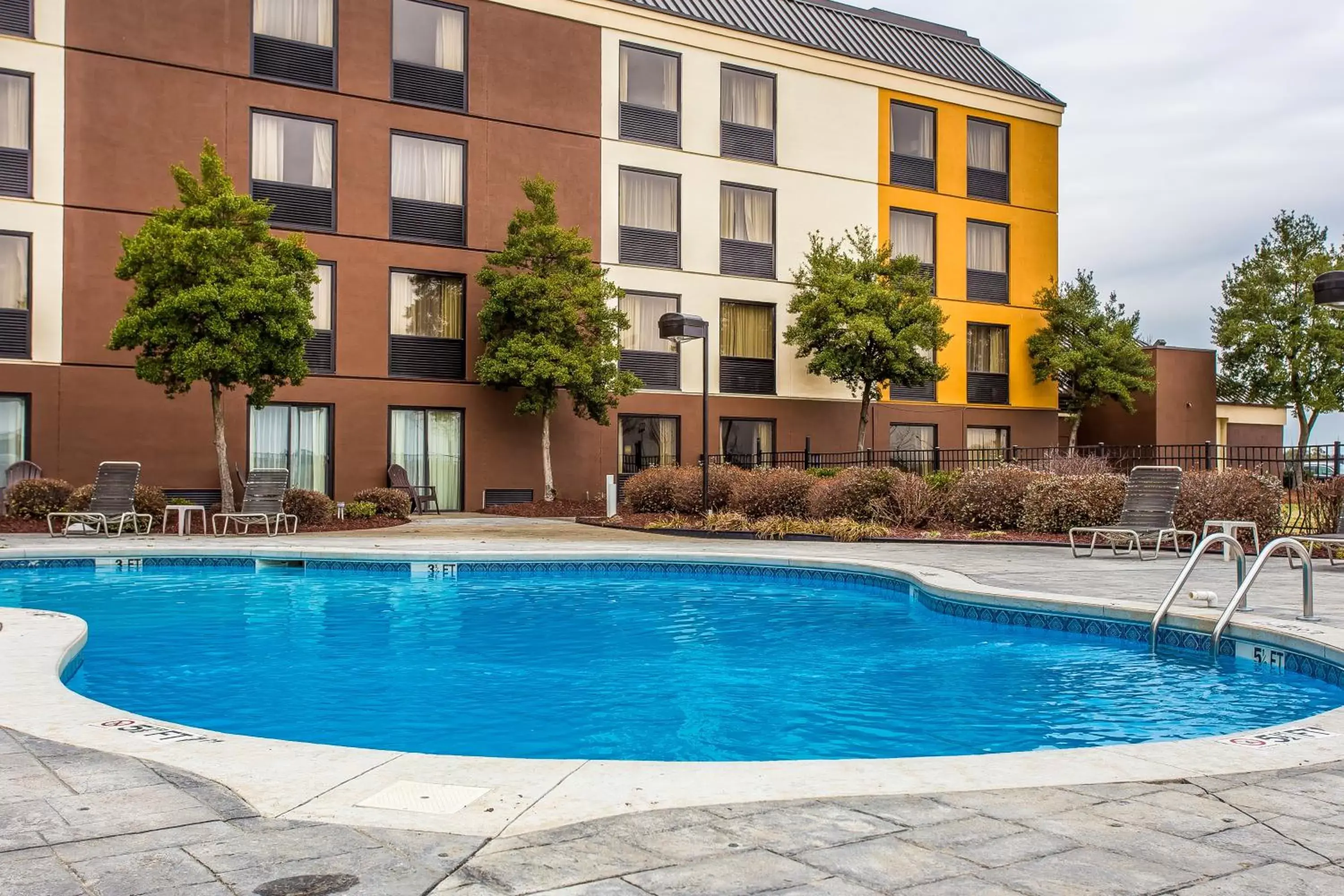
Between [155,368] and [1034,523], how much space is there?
12.6 meters

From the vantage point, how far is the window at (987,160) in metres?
28.5

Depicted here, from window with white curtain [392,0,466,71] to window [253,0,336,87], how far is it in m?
1.32

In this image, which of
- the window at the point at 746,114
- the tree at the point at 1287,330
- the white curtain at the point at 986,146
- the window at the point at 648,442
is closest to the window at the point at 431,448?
the window at the point at 648,442

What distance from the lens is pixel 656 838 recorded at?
288 centimetres

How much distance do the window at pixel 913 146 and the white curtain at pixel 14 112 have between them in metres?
18.6

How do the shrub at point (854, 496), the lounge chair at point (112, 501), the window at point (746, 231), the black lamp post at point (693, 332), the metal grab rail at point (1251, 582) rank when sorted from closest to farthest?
the metal grab rail at point (1251, 582) < the lounge chair at point (112, 501) < the shrub at point (854, 496) < the black lamp post at point (693, 332) < the window at point (746, 231)

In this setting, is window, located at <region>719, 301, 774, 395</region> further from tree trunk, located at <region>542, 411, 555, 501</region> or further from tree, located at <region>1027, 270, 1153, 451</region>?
tree, located at <region>1027, 270, 1153, 451</region>

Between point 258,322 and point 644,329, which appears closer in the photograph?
point 258,322

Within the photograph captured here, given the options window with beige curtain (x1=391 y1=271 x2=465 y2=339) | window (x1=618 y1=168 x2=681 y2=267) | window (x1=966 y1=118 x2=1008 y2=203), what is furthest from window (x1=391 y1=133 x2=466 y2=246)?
window (x1=966 y1=118 x2=1008 y2=203)

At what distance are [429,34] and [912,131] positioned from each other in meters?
12.4

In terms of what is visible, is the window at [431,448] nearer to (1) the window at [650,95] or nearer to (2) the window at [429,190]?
(2) the window at [429,190]

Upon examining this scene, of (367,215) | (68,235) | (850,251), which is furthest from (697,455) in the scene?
(68,235)

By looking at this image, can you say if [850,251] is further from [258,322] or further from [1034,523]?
[258,322]

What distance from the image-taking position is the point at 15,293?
731 inches
